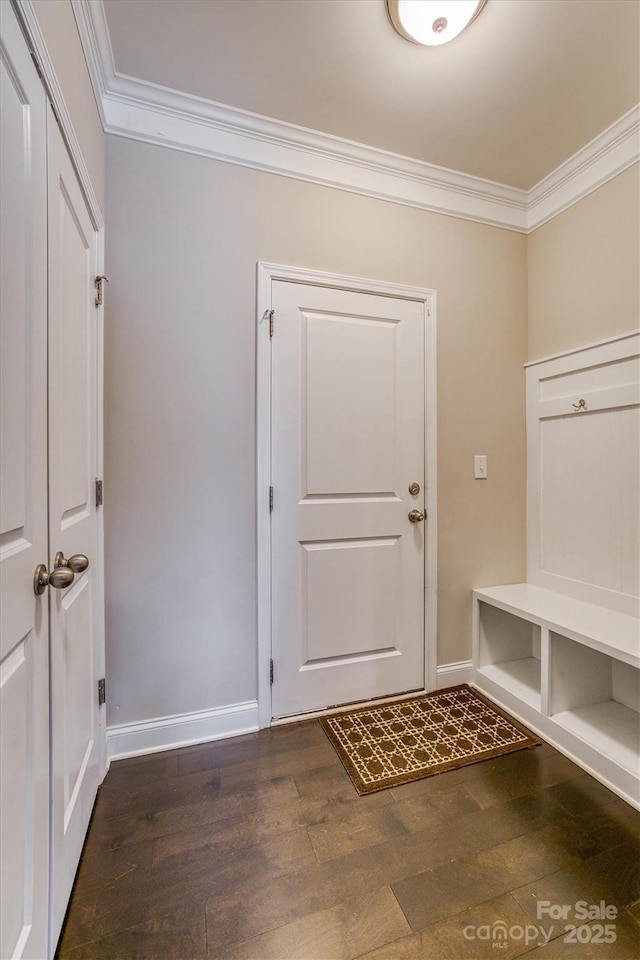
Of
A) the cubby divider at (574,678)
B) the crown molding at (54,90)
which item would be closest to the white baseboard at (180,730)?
the cubby divider at (574,678)

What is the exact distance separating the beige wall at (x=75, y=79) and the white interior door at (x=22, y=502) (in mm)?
236

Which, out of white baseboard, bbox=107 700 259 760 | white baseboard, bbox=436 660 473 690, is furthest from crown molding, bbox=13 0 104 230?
white baseboard, bbox=436 660 473 690

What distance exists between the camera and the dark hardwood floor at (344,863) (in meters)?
1.00

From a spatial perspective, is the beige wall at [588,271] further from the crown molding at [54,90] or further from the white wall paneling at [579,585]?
the crown molding at [54,90]

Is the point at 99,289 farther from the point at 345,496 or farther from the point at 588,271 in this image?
the point at 588,271

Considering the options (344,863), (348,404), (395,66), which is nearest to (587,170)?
(395,66)

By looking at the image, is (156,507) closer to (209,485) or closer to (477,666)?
(209,485)

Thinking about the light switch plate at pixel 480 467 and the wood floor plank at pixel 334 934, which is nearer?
the wood floor plank at pixel 334 934

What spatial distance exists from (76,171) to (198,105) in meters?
0.86

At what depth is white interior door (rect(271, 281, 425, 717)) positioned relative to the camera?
186 centimetres

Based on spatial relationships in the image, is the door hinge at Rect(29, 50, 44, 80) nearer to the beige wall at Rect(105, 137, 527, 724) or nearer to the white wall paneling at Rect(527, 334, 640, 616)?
the beige wall at Rect(105, 137, 527, 724)

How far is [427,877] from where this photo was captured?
1158 mm

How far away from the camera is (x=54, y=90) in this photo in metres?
0.98

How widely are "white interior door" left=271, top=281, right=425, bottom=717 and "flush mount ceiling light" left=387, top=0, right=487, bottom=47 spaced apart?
2.87 feet
